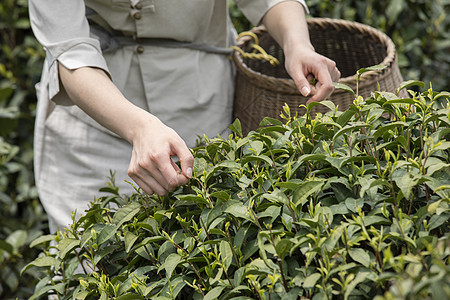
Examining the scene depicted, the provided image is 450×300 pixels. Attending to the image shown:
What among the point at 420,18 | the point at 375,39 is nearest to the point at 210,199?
the point at 375,39

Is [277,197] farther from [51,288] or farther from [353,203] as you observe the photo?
[51,288]

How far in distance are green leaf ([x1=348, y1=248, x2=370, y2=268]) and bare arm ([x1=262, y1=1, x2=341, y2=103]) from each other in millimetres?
516

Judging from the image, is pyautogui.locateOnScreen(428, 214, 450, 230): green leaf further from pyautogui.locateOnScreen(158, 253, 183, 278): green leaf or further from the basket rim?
the basket rim

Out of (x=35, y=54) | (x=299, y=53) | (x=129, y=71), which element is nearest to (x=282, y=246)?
(x=299, y=53)

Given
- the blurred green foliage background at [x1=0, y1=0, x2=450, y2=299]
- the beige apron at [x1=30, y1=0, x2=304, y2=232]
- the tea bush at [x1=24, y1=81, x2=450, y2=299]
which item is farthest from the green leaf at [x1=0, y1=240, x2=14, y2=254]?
the tea bush at [x1=24, y1=81, x2=450, y2=299]

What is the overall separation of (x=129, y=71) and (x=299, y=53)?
489mm

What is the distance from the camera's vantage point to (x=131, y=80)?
1.50m

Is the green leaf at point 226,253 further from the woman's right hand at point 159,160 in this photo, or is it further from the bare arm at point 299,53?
the bare arm at point 299,53

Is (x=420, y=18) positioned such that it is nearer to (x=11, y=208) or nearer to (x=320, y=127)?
(x=320, y=127)

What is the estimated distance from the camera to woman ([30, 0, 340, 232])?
1.23 meters

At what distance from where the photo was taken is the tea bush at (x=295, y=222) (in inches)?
27.5

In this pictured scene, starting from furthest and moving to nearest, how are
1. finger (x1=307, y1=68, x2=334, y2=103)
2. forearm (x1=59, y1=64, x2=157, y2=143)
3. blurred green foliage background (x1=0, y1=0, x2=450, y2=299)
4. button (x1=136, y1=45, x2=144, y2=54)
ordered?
blurred green foliage background (x1=0, y1=0, x2=450, y2=299) → button (x1=136, y1=45, x2=144, y2=54) → finger (x1=307, y1=68, x2=334, y2=103) → forearm (x1=59, y1=64, x2=157, y2=143)

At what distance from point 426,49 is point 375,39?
0.94 metres

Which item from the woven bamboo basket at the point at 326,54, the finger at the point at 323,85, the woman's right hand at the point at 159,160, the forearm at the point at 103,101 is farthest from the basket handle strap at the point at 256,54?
the woman's right hand at the point at 159,160
